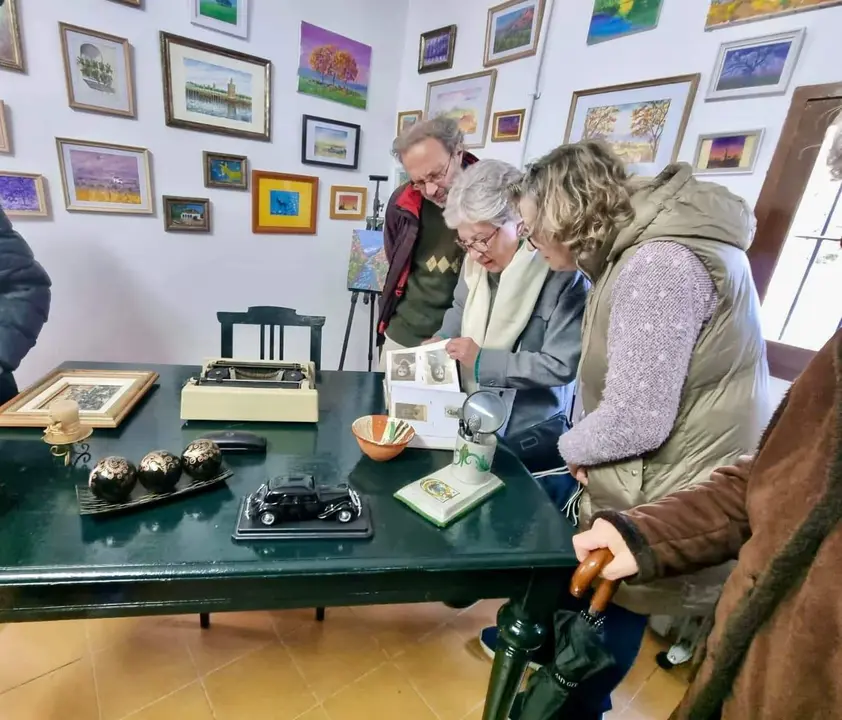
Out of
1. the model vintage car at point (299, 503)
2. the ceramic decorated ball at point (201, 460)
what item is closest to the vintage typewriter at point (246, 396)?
the ceramic decorated ball at point (201, 460)

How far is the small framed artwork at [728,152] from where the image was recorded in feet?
5.15

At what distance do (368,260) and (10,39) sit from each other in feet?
5.95

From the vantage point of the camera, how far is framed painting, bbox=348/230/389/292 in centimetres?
281

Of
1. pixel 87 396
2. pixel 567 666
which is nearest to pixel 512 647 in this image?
pixel 567 666

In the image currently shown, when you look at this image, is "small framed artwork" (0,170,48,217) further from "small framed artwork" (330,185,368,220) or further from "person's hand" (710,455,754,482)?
"person's hand" (710,455,754,482)

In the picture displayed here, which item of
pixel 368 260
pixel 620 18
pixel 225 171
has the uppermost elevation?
pixel 620 18

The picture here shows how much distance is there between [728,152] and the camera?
5.34 feet

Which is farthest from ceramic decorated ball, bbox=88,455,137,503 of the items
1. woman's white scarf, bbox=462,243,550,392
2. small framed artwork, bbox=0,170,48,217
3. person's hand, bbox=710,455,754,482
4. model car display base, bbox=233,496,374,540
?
small framed artwork, bbox=0,170,48,217

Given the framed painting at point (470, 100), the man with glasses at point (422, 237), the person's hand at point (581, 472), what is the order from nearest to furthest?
the person's hand at point (581, 472), the man with glasses at point (422, 237), the framed painting at point (470, 100)

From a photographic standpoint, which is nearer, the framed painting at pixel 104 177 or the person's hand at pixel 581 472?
the person's hand at pixel 581 472

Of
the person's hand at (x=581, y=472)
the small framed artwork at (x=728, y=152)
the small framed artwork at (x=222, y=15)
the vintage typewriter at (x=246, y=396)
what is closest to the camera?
the person's hand at (x=581, y=472)

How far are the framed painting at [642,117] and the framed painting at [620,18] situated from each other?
0.20 m

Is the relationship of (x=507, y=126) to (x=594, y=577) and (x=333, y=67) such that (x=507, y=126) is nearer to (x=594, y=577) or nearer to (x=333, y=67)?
(x=333, y=67)

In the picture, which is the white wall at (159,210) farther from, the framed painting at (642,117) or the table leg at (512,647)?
the table leg at (512,647)
